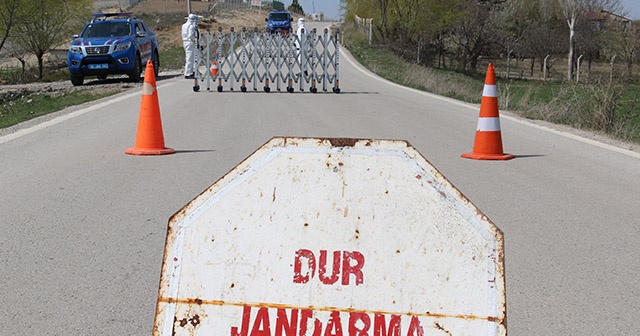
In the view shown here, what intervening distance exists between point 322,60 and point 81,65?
736 cm

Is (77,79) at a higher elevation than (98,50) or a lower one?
lower

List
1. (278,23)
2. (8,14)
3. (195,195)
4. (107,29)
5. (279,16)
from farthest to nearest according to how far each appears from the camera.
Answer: (279,16), (278,23), (8,14), (107,29), (195,195)

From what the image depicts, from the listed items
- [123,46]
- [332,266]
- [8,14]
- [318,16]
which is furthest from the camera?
[318,16]

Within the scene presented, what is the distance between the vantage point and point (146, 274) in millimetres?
5047

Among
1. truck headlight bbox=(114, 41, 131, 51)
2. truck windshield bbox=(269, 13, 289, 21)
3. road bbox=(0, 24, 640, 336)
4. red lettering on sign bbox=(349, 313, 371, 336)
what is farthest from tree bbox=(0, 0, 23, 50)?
red lettering on sign bbox=(349, 313, 371, 336)

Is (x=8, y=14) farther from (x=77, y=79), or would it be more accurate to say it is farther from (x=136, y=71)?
(x=136, y=71)

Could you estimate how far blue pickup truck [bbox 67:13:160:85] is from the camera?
23.8m

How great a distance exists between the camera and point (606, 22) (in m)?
68.9

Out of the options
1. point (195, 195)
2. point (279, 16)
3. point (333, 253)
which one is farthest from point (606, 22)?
point (333, 253)

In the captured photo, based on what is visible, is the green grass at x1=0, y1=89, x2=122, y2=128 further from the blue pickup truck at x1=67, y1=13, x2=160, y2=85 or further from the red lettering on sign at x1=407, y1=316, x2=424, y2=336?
the red lettering on sign at x1=407, y1=316, x2=424, y2=336

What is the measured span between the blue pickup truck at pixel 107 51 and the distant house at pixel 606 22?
1833 inches

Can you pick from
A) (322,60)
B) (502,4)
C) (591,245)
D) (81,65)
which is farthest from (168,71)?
(502,4)

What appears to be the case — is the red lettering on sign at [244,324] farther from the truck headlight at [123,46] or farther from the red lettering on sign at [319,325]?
the truck headlight at [123,46]

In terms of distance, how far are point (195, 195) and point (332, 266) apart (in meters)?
4.44
